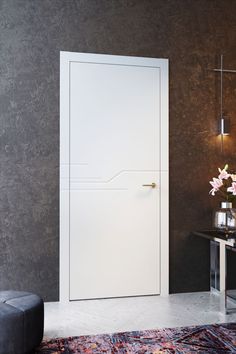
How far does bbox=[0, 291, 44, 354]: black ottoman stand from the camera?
2332 millimetres

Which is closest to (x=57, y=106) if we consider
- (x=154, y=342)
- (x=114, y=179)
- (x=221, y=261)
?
(x=114, y=179)

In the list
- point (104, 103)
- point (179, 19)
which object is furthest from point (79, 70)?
point (179, 19)

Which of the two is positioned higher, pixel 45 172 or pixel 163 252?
pixel 45 172

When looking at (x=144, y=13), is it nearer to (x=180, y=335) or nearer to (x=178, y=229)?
(x=178, y=229)

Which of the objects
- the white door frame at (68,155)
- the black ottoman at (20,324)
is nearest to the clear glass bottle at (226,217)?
the white door frame at (68,155)

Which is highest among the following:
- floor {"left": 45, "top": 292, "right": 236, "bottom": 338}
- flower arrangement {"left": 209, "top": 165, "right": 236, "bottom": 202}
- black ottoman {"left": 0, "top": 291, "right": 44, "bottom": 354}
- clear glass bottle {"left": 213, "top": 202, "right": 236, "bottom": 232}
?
flower arrangement {"left": 209, "top": 165, "right": 236, "bottom": 202}

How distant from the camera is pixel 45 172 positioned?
351 cm

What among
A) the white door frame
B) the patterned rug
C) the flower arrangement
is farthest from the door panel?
the patterned rug

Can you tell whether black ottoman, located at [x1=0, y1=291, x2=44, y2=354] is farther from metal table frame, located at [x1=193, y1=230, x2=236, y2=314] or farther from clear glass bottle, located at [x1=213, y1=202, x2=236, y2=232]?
clear glass bottle, located at [x1=213, y1=202, x2=236, y2=232]

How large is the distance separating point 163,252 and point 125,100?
1.52 metres

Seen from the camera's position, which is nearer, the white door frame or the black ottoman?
the black ottoman

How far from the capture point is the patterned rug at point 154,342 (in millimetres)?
2506

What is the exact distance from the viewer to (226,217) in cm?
357

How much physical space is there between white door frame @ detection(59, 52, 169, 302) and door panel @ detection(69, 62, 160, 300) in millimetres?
41
